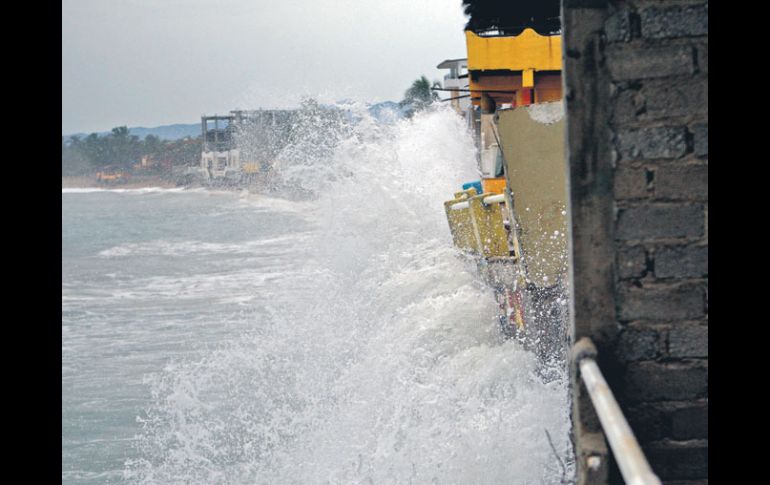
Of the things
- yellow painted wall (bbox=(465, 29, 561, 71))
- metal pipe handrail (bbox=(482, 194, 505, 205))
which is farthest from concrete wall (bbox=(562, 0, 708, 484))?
yellow painted wall (bbox=(465, 29, 561, 71))

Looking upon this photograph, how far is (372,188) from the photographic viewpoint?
19.2 metres

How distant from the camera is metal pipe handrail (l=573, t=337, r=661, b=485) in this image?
7.97ft

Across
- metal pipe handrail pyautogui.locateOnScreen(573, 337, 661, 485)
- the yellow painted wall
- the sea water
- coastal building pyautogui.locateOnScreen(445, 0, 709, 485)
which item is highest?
the yellow painted wall

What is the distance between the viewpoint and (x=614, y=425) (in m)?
2.81

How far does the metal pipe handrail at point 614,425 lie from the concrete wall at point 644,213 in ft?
0.36

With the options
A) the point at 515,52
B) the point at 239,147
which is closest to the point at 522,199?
the point at 515,52

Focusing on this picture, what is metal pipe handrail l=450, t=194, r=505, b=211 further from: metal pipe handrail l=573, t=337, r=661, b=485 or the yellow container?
metal pipe handrail l=573, t=337, r=661, b=485

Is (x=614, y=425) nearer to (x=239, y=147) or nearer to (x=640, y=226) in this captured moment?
(x=640, y=226)

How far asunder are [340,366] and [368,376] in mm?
1618

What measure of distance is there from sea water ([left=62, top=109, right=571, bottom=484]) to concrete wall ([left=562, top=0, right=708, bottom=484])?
1591 millimetres

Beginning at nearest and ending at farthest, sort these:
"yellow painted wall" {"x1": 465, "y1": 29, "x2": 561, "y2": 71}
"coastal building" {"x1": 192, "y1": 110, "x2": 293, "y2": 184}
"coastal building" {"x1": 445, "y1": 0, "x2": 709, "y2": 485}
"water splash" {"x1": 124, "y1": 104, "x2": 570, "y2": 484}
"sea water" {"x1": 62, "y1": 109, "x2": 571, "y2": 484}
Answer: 1. "coastal building" {"x1": 445, "y1": 0, "x2": 709, "y2": 485}
2. "water splash" {"x1": 124, "y1": 104, "x2": 570, "y2": 484}
3. "sea water" {"x1": 62, "y1": 109, "x2": 571, "y2": 484}
4. "yellow painted wall" {"x1": 465, "y1": 29, "x2": 561, "y2": 71}
5. "coastal building" {"x1": 192, "y1": 110, "x2": 293, "y2": 184}

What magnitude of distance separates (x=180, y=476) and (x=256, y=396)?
280 cm

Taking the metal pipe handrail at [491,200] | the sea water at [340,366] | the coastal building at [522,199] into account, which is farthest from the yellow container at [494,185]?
the sea water at [340,366]

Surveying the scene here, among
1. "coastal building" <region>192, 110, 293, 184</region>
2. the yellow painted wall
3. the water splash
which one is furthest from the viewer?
"coastal building" <region>192, 110, 293, 184</region>
